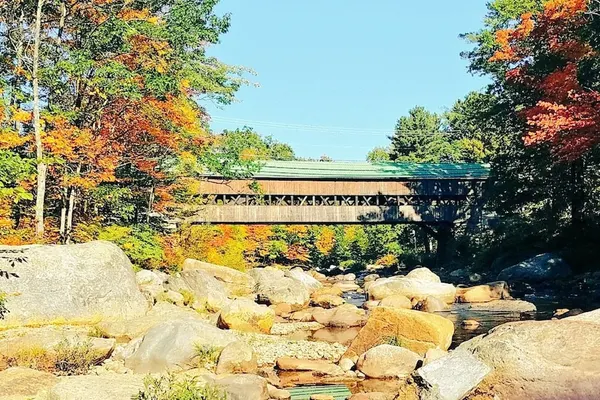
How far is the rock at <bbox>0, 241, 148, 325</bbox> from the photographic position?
481 inches

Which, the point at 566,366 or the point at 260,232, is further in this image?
the point at 260,232

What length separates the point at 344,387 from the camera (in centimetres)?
→ 861

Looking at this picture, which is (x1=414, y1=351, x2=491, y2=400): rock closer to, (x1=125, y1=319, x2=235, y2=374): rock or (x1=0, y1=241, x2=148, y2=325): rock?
(x1=125, y1=319, x2=235, y2=374): rock

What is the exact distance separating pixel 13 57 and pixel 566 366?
14875 millimetres

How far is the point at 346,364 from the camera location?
32.0 ft

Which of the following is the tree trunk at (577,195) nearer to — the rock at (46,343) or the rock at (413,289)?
the rock at (413,289)

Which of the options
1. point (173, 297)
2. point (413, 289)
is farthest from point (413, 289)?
point (173, 297)

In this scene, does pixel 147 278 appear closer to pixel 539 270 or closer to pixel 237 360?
pixel 237 360

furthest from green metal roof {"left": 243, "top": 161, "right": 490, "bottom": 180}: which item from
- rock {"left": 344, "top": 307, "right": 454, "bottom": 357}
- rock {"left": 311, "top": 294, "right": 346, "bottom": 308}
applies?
rock {"left": 344, "top": 307, "right": 454, "bottom": 357}

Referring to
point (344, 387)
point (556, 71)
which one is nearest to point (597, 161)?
point (556, 71)

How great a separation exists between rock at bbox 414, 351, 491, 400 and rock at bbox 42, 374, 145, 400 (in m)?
2.99

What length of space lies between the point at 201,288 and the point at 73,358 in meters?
8.72

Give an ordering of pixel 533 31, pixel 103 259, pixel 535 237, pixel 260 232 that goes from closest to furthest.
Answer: pixel 103 259 < pixel 533 31 < pixel 535 237 < pixel 260 232

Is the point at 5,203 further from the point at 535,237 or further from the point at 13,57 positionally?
the point at 535,237
